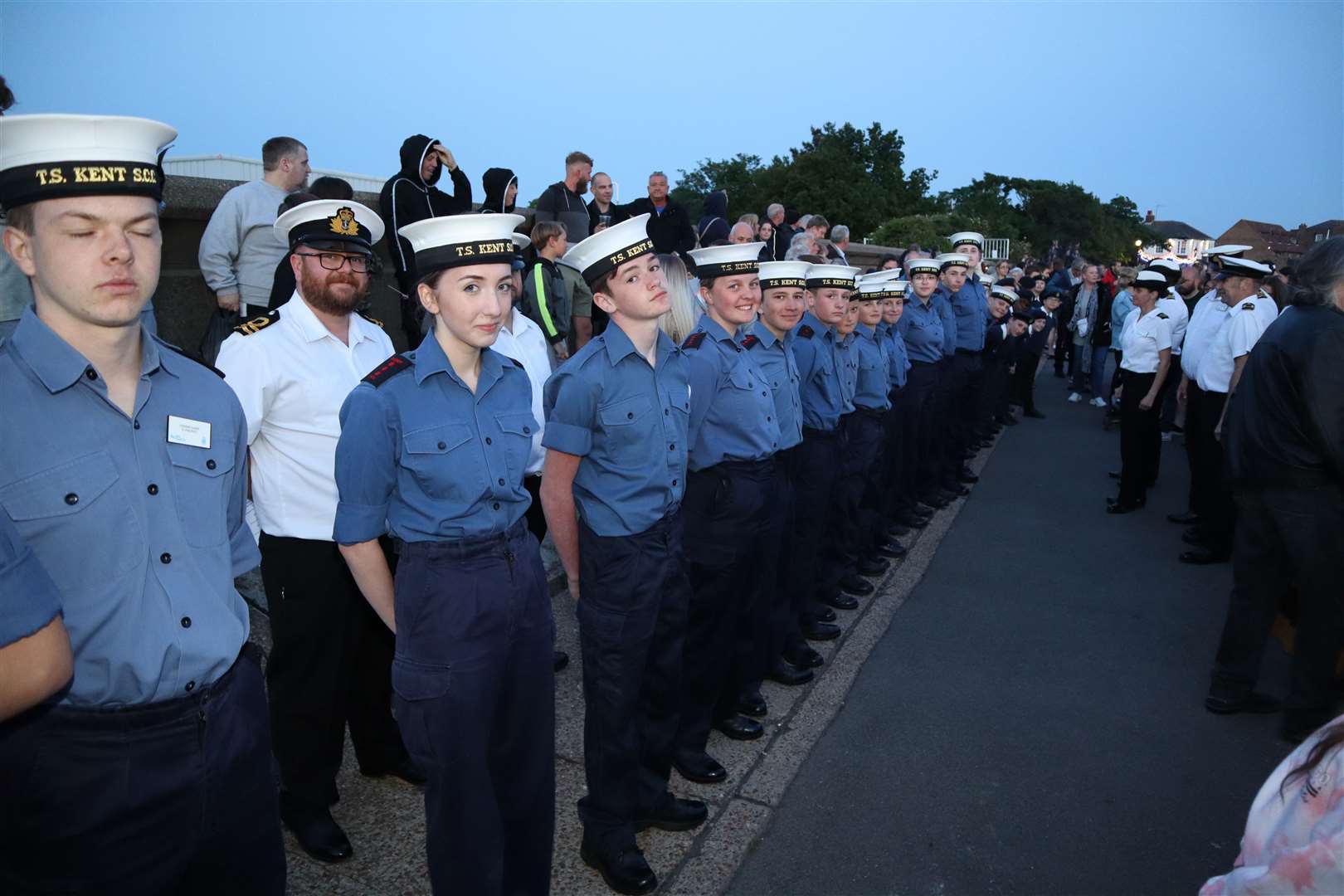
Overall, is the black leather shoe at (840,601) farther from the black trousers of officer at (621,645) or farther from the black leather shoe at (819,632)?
the black trousers of officer at (621,645)

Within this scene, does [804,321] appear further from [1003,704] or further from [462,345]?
[462,345]

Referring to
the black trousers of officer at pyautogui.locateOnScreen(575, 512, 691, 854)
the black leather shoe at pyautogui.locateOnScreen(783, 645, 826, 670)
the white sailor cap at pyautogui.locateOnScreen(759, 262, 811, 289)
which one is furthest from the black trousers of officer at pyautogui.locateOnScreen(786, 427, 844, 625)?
the black trousers of officer at pyautogui.locateOnScreen(575, 512, 691, 854)

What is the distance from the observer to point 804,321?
5.75 m

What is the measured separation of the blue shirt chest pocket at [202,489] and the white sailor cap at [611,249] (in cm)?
168

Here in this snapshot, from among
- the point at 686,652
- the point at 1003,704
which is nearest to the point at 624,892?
the point at 686,652

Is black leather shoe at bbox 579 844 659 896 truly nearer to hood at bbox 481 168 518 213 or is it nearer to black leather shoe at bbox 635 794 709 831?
black leather shoe at bbox 635 794 709 831

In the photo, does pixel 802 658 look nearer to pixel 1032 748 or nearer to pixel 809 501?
pixel 809 501

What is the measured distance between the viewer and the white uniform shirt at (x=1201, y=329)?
7906 millimetres

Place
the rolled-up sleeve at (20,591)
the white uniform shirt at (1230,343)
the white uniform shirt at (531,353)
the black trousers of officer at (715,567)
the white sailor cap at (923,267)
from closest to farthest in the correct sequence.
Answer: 1. the rolled-up sleeve at (20,591)
2. the black trousers of officer at (715,567)
3. the white uniform shirt at (531,353)
4. the white uniform shirt at (1230,343)
5. the white sailor cap at (923,267)

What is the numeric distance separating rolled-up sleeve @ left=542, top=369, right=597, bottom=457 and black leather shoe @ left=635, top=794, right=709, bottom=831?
1.50m

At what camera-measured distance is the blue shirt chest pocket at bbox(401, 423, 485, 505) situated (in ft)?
8.67

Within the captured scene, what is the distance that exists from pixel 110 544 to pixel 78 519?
0.07 m

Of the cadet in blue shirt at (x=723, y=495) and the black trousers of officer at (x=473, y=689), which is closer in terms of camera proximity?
the black trousers of officer at (x=473, y=689)

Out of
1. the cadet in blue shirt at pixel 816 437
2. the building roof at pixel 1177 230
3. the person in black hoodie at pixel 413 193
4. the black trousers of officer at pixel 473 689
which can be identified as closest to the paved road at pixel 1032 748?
the cadet in blue shirt at pixel 816 437
